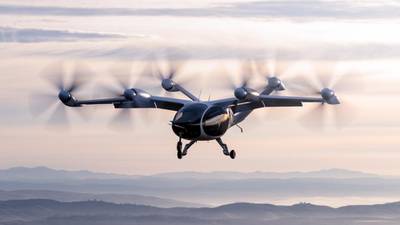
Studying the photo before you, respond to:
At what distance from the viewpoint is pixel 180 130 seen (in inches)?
7869

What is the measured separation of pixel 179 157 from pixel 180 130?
12.3ft

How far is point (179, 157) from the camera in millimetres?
199875
